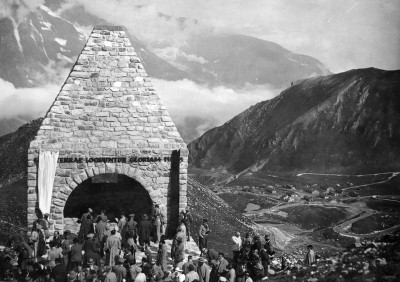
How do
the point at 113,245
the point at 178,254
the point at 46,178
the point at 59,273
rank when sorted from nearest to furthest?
the point at 59,273 < the point at 113,245 < the point at 178,254 < the point at 46,178

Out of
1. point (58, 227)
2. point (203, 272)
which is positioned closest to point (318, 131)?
point (58, 227)

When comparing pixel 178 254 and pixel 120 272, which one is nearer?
pixel 120 272

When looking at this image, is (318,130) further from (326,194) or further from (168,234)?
(168,234)

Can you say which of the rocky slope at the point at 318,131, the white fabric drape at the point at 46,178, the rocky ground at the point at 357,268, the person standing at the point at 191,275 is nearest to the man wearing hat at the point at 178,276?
the person standing at the point at 191,275

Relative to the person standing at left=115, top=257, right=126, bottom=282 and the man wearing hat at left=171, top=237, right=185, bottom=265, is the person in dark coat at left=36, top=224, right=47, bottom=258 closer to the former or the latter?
the person standing at left=115, top=257, right=126, bottom=282

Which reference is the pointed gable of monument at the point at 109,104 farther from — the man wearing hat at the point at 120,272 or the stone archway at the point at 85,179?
the man wearing hat at the point at 120,272

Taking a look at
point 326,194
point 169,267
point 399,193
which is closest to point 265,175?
point 326,194

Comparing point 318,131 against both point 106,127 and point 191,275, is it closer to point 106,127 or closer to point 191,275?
point 106,127
